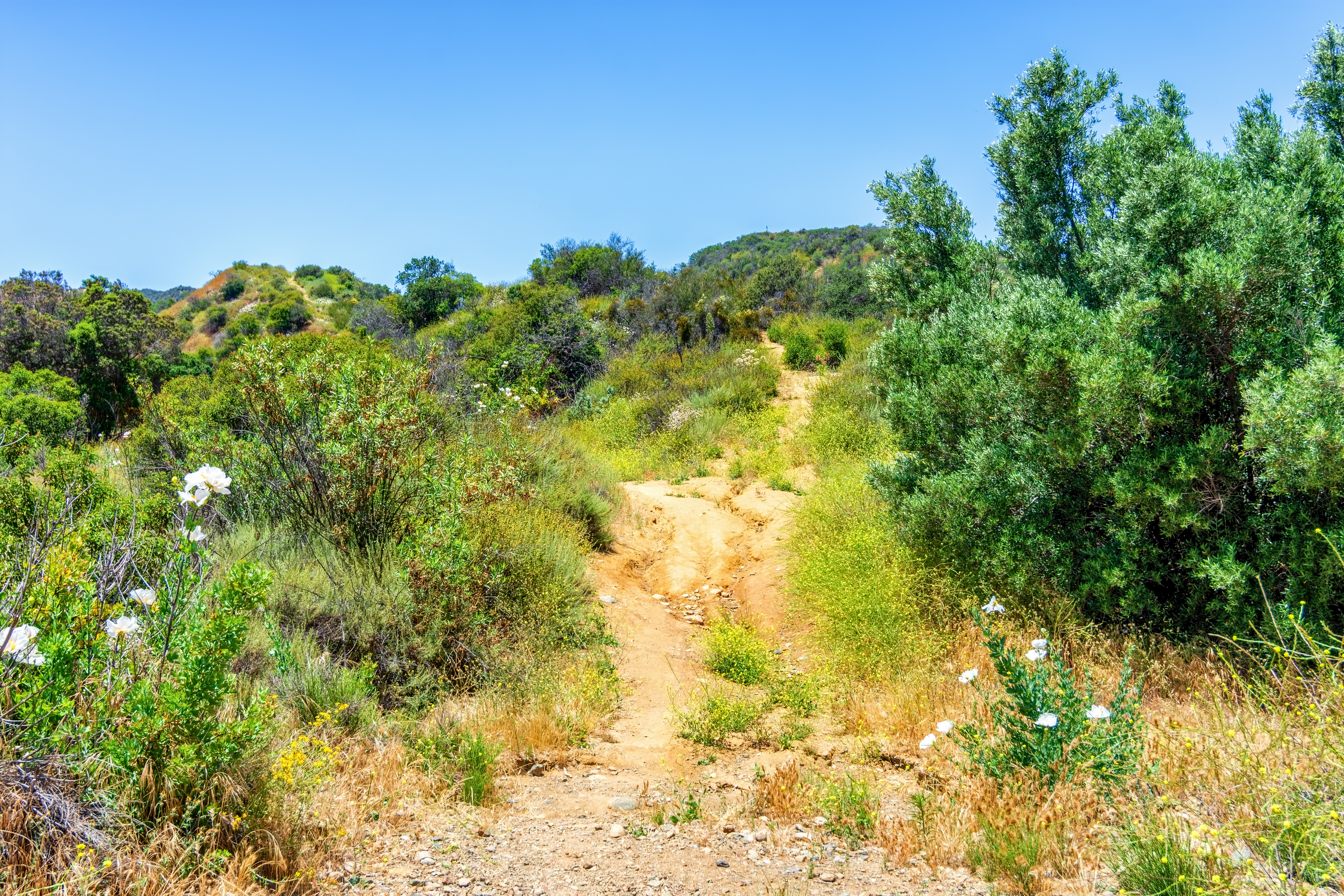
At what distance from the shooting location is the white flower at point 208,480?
2838mm

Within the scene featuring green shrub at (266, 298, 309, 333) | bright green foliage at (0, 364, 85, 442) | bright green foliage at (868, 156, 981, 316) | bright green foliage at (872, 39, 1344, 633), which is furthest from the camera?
green shrub at (266, 298, 309, 333)

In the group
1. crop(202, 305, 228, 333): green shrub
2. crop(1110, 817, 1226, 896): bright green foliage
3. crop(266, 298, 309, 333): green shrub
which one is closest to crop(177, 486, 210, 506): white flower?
A: crop(1110, 817, 1226, 896): bright green foliage

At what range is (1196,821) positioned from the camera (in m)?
3.04

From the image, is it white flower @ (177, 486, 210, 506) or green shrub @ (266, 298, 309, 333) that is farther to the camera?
green shrub @ (266, 298, 309, 333)

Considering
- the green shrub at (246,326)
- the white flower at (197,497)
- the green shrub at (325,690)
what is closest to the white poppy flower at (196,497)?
the white flower at (197,497)

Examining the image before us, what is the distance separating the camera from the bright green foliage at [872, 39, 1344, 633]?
475 centimetres

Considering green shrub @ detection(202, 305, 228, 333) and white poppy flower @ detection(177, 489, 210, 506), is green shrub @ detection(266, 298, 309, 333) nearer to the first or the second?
green shrub @ detection(202, 305, 228, 333)

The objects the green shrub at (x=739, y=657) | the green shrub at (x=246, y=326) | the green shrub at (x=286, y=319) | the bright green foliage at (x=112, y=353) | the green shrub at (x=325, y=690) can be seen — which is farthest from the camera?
the green shrub at (x=286, y=319)

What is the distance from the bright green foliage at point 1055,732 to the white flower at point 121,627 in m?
3.60

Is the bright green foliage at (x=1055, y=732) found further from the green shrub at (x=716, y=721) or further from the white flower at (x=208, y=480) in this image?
the white flower at (x=208, y=480)

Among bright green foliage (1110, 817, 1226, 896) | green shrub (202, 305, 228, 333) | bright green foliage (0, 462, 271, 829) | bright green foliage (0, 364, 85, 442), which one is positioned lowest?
bright green foliage (1110, 817, 1226, 896)

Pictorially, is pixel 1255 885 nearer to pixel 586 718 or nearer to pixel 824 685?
pixel 824 685

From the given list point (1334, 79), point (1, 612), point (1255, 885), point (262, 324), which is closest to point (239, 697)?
point (1, 612)

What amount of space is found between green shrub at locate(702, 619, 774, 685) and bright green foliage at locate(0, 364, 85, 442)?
9.33m
